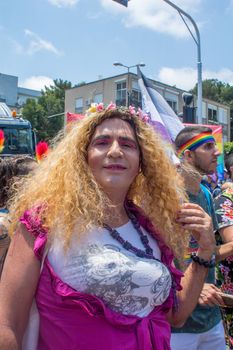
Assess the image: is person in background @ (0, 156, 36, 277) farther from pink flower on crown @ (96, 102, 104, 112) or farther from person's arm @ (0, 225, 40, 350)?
person's arm @ (0, 225, 40, 350)

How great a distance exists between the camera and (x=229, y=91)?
71062mm

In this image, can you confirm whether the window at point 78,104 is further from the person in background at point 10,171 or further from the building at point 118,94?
the person in background at point 10,171

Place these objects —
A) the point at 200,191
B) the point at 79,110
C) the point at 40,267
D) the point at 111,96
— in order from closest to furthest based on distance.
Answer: the point at 40,267 → the point at 200,191 → the point at 111,96 → the point at 79,110

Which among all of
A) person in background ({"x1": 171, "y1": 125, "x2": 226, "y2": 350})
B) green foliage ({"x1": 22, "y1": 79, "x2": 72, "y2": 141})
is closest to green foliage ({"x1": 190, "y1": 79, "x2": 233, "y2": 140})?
green foliage ({"x1": 22, "y1": 79, "x2": 72, "y2": 141})

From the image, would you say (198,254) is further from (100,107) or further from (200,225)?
(100,107)

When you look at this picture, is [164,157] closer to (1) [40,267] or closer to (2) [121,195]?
(2) [121,195]

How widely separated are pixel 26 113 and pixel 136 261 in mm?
41510

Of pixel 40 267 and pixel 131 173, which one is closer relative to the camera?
pixel 40 267

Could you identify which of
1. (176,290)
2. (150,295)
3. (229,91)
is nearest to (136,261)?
(150,295)

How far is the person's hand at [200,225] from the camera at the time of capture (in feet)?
5.96

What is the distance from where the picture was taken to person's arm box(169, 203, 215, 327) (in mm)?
1821

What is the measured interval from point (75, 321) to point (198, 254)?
683mm

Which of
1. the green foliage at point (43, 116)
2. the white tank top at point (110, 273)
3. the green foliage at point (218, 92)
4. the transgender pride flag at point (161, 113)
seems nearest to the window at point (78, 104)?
the green foliage at point (43, 116)

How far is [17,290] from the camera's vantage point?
4.73 feet
